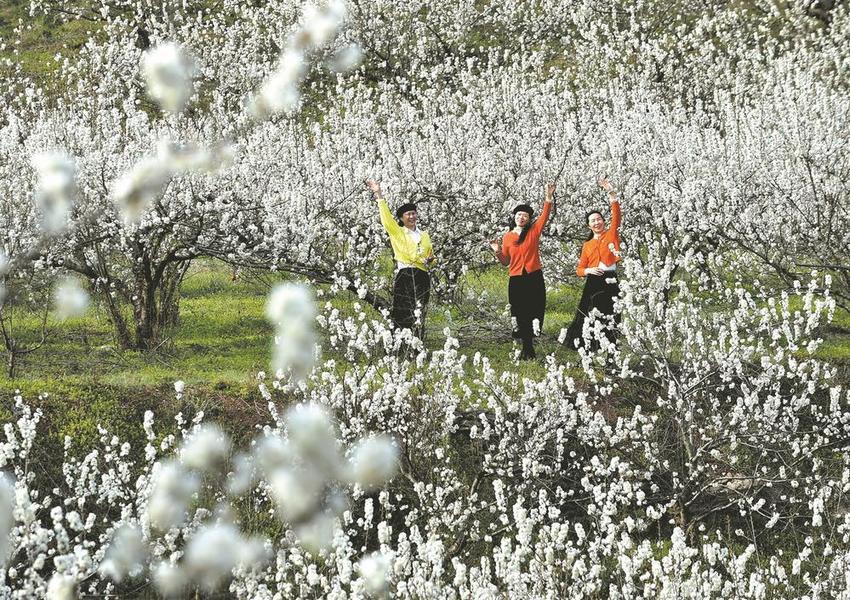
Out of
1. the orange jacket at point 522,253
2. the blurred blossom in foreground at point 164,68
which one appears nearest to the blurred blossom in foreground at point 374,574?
the orange jacket at point 522,253

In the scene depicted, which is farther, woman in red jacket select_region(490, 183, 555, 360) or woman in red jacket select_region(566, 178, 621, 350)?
woman in red jacket select_region(490, 183, 555, 360)

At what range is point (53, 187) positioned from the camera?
1362 centimetres

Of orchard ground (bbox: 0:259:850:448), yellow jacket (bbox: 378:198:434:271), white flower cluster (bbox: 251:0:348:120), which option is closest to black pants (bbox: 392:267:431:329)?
yellow jacket (bbox: 378:198:434:271)

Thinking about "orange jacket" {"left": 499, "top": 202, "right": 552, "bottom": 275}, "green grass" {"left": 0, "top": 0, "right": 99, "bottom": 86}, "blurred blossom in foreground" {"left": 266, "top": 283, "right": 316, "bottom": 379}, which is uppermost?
"green grass" {"left": 0, "top": 0, "right": 99, "bottom": 86}

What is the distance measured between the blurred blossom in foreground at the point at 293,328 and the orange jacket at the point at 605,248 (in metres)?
3.91

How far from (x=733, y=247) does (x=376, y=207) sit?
6.65 m

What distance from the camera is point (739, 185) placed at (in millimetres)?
16328

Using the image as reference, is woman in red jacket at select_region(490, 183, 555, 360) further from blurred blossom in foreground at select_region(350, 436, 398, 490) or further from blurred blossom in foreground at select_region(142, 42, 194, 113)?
blurred blossom in foreground at select_region(142, 42, 194, 113)

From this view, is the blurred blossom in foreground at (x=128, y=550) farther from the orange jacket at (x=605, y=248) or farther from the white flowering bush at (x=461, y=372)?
the orange jacket at (x=605, y=248)

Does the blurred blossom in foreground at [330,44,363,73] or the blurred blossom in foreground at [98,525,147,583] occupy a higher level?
the blurred blossom in foreground at [330,44,363,73]

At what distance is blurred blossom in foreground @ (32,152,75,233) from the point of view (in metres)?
13.1

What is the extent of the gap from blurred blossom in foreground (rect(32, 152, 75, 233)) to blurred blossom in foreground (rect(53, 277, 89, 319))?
6.39 ft

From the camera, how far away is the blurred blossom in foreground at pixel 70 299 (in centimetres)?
1495

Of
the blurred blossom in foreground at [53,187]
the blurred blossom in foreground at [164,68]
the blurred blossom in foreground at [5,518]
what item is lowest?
the blurred blossom in foreground at [5,518]
